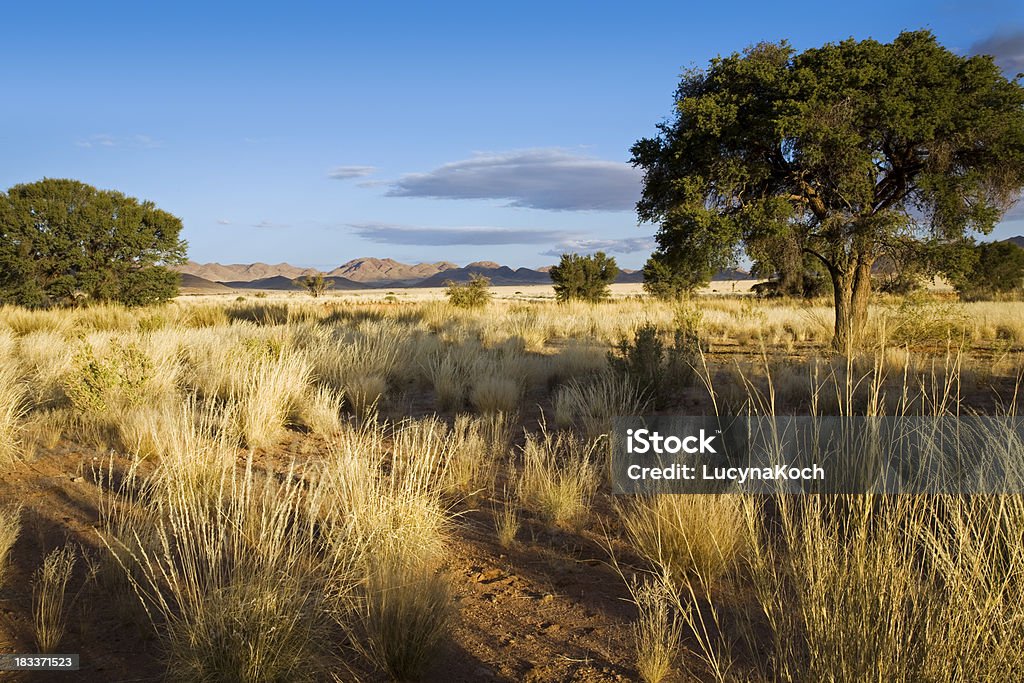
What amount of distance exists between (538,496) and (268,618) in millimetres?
2335

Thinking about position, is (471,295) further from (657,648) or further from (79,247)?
(657,648)

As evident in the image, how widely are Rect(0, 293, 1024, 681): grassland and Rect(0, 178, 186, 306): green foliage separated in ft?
54.5

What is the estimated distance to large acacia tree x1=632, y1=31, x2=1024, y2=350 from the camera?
11.3 m

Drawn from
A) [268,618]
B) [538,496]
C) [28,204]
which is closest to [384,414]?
[538,496]

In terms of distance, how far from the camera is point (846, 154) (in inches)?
448

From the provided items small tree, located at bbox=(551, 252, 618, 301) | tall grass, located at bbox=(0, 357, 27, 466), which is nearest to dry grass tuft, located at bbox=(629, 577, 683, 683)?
A: tall grass, located at bbox=(0, 357, 27, 466)

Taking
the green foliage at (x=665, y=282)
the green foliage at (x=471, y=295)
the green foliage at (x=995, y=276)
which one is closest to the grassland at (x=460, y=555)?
the green foliage at (x=471, y=295)

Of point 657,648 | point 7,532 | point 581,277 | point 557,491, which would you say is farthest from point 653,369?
point 581,277

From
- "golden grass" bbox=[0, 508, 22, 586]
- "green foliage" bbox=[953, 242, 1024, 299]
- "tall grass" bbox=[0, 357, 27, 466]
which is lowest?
"golden grass" bbox=[0, 508, 22, 586]

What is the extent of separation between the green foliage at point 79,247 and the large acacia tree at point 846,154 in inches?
750

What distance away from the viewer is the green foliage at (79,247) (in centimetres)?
2147

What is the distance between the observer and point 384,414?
8.02m

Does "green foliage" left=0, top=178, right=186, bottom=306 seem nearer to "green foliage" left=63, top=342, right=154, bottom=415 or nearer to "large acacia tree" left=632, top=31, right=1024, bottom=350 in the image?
"green foliage" left=63, top=342, right=154, bottom=415

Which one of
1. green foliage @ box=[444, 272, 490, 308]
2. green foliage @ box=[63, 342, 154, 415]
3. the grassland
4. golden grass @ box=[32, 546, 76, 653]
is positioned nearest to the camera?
the grassland
